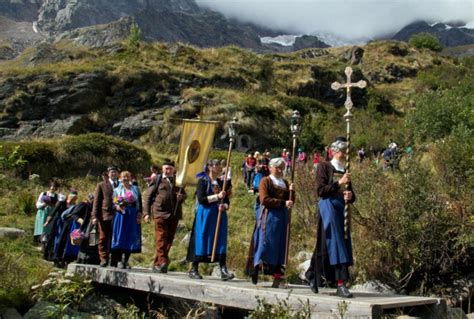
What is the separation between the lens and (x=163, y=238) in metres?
8.68

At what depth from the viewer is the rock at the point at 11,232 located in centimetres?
1223

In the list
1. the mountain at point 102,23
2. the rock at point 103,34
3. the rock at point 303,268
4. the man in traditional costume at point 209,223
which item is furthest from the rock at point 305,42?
the man in traditional costume at point 209,223

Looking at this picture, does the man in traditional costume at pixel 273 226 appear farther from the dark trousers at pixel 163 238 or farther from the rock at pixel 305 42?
the rock at pixel 305 42

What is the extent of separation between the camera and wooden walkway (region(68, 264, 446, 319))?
568 cm

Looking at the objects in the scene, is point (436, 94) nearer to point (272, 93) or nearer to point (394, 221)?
point (272, 93)

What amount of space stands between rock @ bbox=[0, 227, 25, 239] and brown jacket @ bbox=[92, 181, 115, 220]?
150 inches

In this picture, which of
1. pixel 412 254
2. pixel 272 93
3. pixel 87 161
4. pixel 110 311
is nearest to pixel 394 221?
pixel 412 254

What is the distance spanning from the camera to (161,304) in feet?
28.1

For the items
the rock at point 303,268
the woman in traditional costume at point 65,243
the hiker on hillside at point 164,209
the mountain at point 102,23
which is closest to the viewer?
the hiker on hillside at point 164,209

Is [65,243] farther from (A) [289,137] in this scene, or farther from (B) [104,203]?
(A) [289,137]

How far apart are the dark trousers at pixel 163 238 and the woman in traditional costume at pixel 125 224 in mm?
671

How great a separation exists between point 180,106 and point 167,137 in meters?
3.33

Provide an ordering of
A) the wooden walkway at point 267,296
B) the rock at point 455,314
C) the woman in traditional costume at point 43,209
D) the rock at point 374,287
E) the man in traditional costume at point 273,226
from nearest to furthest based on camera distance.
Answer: the wooden walkway at point 267,296
the rock at point 455,314
the man in traditional costume at point 273,226
the rock at point 374,287
the woman in traditional costume at point 43,209

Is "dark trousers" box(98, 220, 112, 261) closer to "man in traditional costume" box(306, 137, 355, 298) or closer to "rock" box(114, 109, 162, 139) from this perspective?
"man in traditional costume" box(306, 137, 355, 298)
